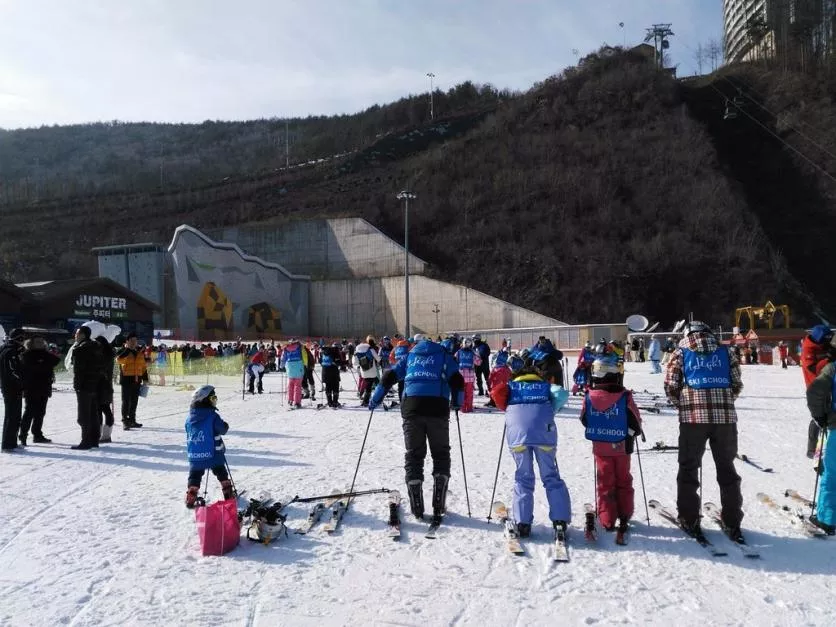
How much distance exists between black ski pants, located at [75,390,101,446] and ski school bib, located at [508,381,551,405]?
659 centimetres

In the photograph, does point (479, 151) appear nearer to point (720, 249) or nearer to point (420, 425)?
point (720, 249)

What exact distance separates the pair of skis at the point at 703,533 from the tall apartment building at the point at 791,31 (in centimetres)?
8453

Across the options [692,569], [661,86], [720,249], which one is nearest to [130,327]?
[692,569]

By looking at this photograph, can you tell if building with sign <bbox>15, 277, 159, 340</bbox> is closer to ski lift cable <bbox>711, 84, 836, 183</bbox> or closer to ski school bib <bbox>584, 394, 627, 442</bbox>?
ski school bib <bbox>584, 394, 627, 442</bbox>

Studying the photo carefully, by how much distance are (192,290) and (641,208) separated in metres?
38.1

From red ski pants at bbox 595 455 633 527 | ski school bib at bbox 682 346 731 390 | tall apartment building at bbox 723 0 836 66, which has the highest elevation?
tall apartment building at bbox 723 0 836 66

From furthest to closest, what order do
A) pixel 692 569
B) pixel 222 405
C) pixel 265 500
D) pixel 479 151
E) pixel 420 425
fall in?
pixel 479 151 < pixel 222 405 < pixel 265 500 < pixel 420 425 < pixel 692 569

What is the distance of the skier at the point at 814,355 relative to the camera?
25.5ft

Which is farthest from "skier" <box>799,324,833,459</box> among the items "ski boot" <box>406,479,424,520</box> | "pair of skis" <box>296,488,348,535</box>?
"pair of skis" <box>296,488,348,535</box>

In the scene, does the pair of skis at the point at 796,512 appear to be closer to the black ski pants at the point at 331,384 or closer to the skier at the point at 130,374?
the skier at the point at 130,374

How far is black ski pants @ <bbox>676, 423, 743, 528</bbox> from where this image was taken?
16.1 feet

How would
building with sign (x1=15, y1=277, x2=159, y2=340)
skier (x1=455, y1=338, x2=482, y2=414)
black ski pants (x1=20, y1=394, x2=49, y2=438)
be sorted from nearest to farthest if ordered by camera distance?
black ski pants (x1=20, y1=394, x2=49, y2=438)
skier (x1=455, y1=338, x2=482, y2=414)
building with sign (x1=15, y1=277, x2=159, y2=340)

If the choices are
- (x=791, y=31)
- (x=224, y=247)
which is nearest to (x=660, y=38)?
(x=791, y=31)

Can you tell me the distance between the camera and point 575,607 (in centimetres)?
388
